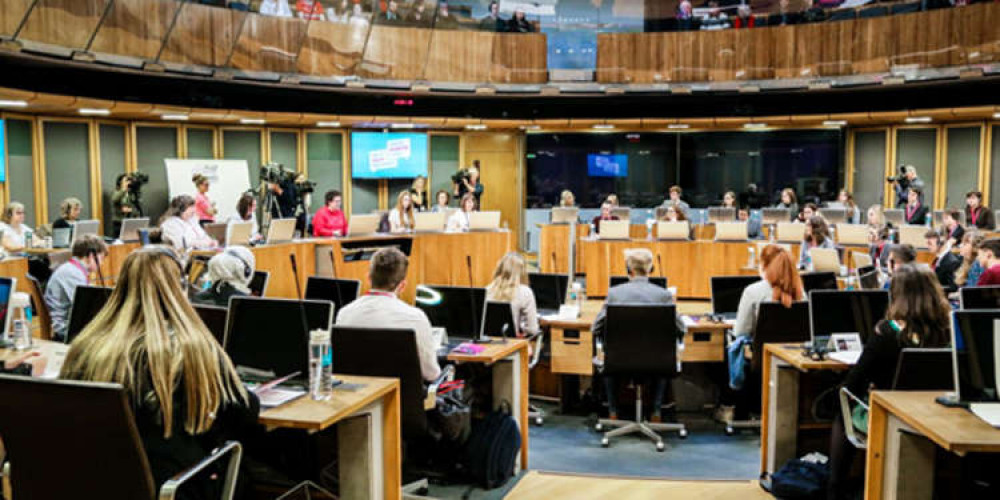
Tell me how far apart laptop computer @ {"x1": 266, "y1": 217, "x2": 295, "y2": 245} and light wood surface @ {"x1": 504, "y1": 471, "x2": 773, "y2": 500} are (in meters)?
5.43

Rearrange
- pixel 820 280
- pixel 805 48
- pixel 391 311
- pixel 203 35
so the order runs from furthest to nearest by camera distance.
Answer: pixel 805 48 → pixel 203 35 → pixel 820 280 → pixel 391 311

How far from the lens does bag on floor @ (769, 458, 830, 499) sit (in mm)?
4090

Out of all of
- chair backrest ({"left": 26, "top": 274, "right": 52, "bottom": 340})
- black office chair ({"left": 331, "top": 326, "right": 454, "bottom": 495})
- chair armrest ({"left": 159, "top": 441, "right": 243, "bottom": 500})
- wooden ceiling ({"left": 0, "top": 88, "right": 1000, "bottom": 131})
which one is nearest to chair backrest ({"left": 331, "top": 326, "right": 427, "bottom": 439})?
black office chair ({"left": 331, "top": 326, "right": 454, "bottom": 495})

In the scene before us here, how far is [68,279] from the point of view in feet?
16.7

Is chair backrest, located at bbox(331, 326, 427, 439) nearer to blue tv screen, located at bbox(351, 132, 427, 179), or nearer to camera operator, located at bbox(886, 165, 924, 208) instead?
camera operator, located at bbox(886, 165, 924, 208)

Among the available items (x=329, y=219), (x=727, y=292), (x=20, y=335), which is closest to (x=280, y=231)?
(x=329, y=219)

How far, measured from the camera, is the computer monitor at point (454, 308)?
16.0 feet

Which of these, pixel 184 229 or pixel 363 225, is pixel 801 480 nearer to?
pixel 184 229

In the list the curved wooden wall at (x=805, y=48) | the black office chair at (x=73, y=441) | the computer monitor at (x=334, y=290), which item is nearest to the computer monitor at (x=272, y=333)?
the black office chair at (x=73, y=441)

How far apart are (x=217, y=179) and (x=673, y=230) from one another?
7.42 m

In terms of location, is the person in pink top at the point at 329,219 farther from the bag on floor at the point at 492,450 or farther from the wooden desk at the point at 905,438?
the wooden desk at the point at 905,438

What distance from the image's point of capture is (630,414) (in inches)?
240

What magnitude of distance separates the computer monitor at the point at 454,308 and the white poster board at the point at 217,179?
8214 millimetres

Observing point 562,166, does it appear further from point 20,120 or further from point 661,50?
point 20,120
